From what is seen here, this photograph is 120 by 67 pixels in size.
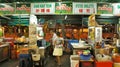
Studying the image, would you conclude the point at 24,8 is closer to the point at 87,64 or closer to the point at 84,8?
the point at 84,8

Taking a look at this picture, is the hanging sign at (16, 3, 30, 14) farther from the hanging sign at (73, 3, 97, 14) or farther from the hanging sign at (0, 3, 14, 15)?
the hanging sign at (73, 3, 97, 14)

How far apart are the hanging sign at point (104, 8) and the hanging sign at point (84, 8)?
323 mm

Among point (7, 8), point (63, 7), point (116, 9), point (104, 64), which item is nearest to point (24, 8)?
point (7, 8)

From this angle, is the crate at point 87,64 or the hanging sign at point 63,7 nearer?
the crate at point 87,64

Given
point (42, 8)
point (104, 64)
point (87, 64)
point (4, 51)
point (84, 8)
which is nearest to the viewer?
point (104, 64)

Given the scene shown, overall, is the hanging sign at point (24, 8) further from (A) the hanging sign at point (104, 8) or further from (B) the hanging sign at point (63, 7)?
(A) the hanging sign at point (104, 8)

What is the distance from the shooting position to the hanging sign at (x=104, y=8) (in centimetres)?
1268

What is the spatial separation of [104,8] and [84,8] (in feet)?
4.26

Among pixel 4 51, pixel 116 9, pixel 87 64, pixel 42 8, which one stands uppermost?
pixel 42 8

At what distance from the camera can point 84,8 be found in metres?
12.7

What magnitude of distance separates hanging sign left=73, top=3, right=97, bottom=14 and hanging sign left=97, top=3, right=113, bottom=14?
32cm

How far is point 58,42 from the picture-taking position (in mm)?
10805

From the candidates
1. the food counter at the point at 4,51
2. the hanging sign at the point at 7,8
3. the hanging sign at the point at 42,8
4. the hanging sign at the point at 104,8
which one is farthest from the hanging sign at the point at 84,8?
the food counter at the point at 4,51

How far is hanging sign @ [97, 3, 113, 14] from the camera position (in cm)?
1268
